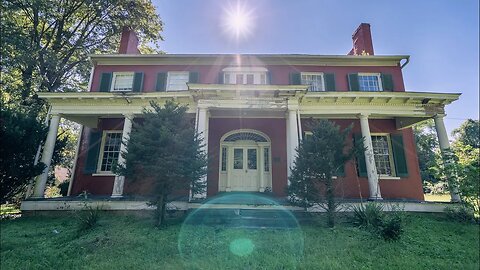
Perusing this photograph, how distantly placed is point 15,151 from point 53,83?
9277 mm

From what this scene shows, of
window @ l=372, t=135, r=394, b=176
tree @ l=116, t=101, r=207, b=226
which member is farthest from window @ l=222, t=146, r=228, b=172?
window @ l=372, t=135, r=394, b=176

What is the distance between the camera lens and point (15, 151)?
7.28m

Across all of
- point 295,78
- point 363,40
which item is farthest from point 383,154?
point 363,40

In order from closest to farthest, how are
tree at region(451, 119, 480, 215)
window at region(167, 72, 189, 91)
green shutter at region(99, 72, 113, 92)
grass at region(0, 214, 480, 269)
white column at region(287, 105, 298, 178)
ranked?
grass at region(0, 214, 480, 269)
tree at region(451, 119, 480, 215)
white column at region(287, 105, 298, 178)
green shutter at region(99, 72, 113, 92)
window at region(167, 72, 189, 91)

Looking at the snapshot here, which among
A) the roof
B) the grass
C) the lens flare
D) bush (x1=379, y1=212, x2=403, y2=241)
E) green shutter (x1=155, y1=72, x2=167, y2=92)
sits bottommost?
the grass

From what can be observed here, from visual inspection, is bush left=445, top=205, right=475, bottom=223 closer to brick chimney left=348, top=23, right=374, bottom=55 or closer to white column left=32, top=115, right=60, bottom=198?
brick chimney left=348, top=23, right=374, bottom=55

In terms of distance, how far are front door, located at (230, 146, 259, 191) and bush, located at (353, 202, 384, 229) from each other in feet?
15.2

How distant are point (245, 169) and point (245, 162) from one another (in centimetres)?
33

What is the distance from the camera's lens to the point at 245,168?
1084cm

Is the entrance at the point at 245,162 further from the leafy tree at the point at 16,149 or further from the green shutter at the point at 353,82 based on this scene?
the leafy tree at the point at 16,149

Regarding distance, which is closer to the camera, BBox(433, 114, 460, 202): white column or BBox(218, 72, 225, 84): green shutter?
BBox(433, 114, 460, 202): white column

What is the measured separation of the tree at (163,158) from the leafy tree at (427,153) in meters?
8.01

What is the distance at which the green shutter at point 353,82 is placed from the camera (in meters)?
11.1

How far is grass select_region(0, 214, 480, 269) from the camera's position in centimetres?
457
